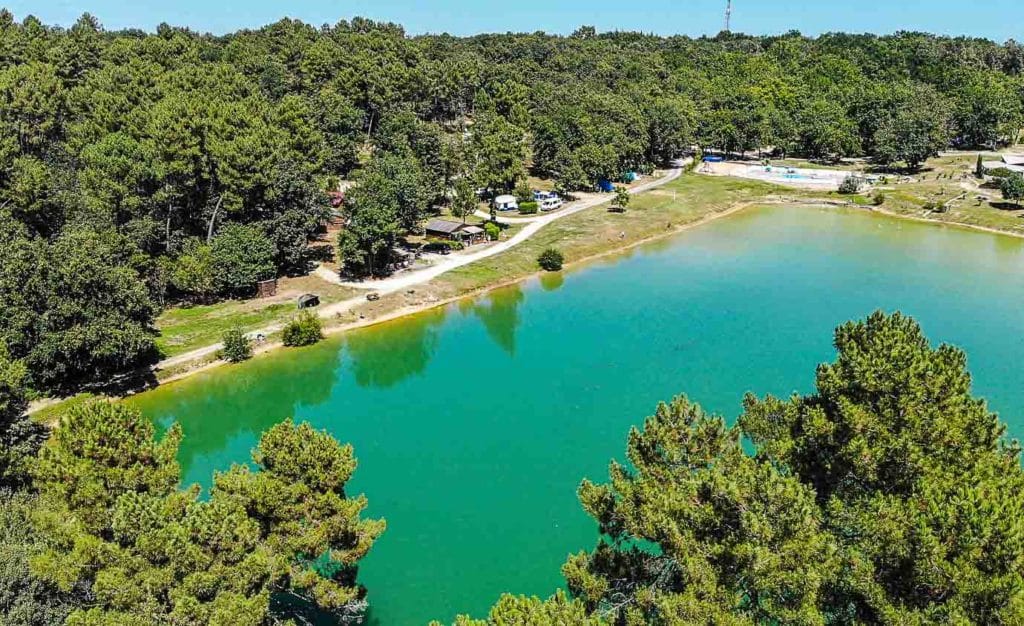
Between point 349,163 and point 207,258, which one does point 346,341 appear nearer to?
point 207,258

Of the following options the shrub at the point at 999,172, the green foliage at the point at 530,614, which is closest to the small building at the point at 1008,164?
the shrub at the point at 999,172

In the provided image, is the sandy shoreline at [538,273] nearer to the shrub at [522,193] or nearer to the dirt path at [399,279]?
the dirt path at [399,279]

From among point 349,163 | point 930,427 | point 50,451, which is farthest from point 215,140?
point 930,427

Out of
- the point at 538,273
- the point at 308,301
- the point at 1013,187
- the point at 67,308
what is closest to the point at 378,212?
the point at 308,301

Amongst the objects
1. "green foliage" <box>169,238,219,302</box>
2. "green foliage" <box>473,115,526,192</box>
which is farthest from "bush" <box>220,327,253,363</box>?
"green foliage" <box>473,115,526,192</box>

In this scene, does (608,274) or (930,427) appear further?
(608,274)

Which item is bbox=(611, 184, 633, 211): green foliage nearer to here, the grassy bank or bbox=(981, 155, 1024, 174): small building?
the grassy bank

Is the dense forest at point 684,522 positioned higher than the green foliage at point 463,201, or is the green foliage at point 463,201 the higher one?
the green foliage at point 463,201

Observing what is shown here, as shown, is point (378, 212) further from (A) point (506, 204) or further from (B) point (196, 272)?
(A) point (506, 204)
